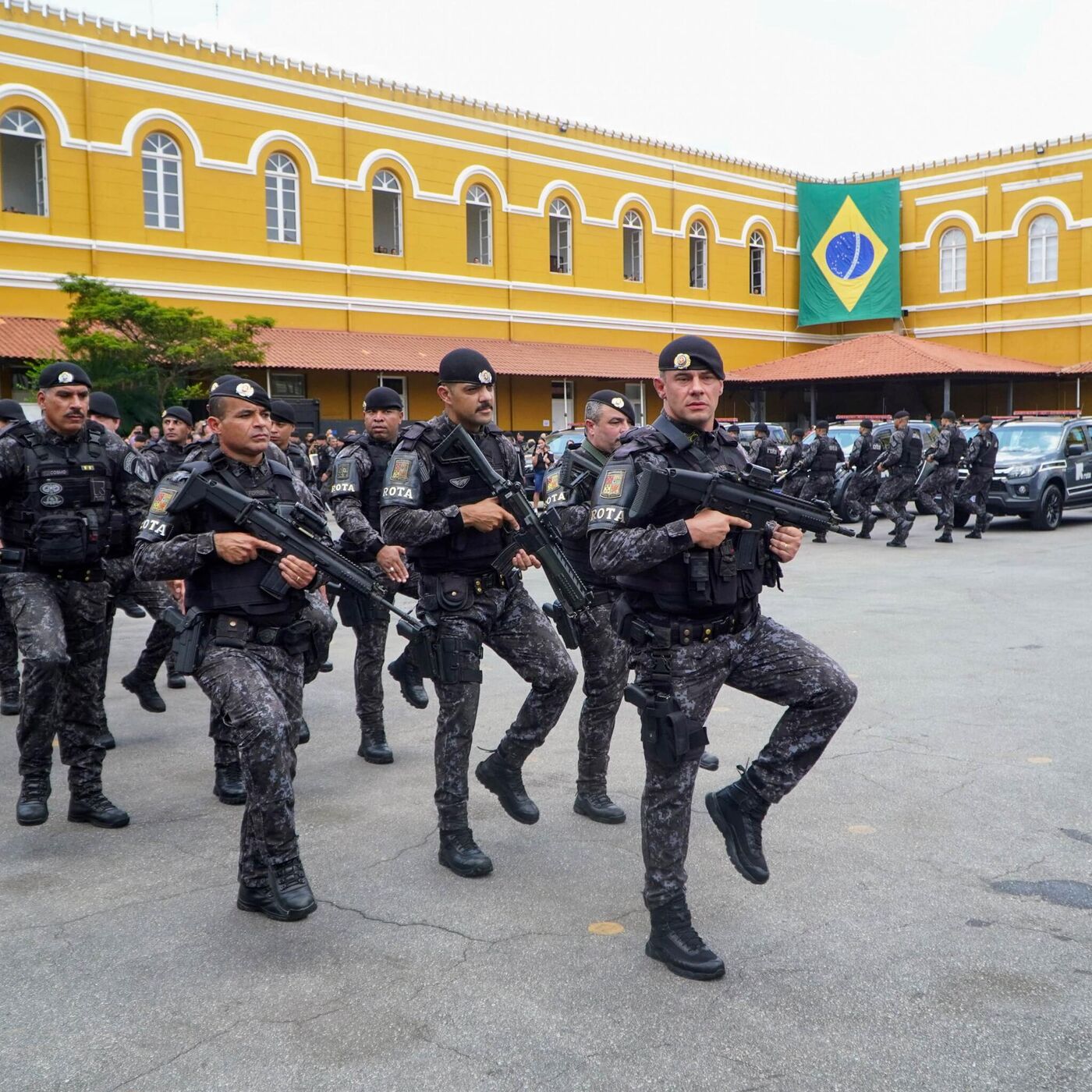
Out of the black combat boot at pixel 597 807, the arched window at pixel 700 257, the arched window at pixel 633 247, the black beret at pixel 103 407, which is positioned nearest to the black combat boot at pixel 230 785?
the black combat boot at pixel 597 807

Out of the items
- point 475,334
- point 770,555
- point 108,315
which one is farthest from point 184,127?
point 770,555

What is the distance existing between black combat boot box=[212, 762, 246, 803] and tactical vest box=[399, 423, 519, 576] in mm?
1497

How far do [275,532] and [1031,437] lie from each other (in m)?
17.8

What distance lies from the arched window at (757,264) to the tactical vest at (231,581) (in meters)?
37.9

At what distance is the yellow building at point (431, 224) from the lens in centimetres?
2516

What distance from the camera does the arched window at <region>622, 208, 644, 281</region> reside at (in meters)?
36.2

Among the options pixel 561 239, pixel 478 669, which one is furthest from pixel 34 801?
pixel 561 239

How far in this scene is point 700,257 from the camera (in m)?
38.4

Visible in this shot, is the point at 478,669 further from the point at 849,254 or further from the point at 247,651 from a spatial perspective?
the point at 849,254

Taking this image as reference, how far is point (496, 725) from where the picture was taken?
6664mm

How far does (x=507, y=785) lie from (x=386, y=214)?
93.7 feet

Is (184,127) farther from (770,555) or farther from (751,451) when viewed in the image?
(770,555)

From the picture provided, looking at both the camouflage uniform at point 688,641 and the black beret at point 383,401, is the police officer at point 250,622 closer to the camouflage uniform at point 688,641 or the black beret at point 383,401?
the camouflage uniform at point 688,641

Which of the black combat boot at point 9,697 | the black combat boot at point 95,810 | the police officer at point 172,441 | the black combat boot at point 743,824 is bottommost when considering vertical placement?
the black combat boot at point 95,810
